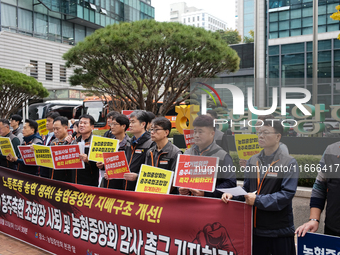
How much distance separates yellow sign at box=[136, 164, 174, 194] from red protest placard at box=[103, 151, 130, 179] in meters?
0.43

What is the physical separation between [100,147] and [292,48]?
86.1 feet

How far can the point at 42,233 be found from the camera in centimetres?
460

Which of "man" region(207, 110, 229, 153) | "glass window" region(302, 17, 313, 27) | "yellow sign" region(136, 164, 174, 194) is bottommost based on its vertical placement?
"yellow sign" region(136, 164, 174, 194)

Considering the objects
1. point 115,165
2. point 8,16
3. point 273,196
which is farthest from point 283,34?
point 273,196

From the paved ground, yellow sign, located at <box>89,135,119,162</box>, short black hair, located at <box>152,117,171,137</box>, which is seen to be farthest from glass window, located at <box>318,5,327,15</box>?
the paved ground

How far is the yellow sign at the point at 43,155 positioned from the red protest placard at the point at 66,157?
17cm

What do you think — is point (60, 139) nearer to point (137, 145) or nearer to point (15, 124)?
point (137, 145)

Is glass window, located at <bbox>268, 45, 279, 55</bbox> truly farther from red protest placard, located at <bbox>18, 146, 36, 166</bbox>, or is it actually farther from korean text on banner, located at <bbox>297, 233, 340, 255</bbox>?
korean text on banner, located at <bbox>297, 233, 340, 255</bbox>

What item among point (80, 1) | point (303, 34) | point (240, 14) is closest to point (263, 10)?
point (303, 34)

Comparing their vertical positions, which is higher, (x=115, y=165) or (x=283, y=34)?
(x=283, y=34)

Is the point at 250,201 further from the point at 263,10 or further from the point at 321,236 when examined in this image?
the point at 263,10

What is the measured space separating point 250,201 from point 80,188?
2.25 metres

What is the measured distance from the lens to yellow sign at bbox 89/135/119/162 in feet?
14.4

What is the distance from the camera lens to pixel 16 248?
16.0ft
